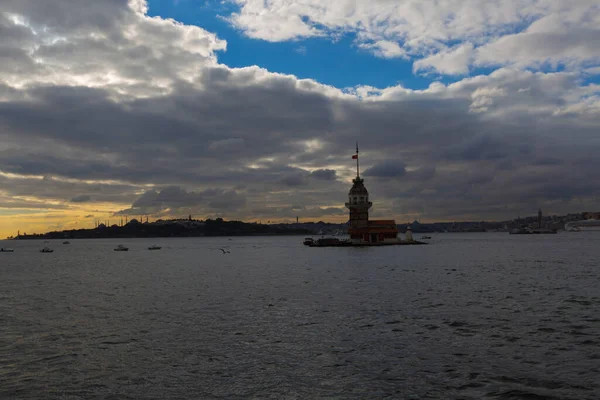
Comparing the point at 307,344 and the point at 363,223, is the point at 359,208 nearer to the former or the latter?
the point at 363,223

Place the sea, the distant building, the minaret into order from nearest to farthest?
1. the sea
2. the distant building
3. the minaret

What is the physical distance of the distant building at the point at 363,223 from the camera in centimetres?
16512

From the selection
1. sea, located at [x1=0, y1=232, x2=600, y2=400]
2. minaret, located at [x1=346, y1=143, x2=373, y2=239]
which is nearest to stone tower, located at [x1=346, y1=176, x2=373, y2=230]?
minaret, located at [x1=346, y1=143, x2=373, y2=239]

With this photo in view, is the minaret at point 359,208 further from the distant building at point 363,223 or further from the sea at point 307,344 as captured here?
the sea at point 307,344

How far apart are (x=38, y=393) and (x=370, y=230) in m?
152

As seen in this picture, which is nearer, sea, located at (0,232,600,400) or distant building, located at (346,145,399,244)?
sea, located at (0,232,600,400)

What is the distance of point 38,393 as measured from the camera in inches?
731

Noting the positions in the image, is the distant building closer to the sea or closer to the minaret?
the minaret

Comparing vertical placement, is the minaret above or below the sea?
above

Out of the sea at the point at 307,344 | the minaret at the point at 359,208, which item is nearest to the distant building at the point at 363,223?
the minaret at the point at 359,208

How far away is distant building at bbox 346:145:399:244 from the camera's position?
16512cm

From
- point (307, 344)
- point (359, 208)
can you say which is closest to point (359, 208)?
point (359, 208)

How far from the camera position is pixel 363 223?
175 m

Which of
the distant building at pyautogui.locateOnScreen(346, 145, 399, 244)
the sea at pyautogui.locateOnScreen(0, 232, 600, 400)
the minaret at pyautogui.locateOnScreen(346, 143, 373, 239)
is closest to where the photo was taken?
the sea at pyautogui.locateOnScreen(0, 232, 600, 400)
